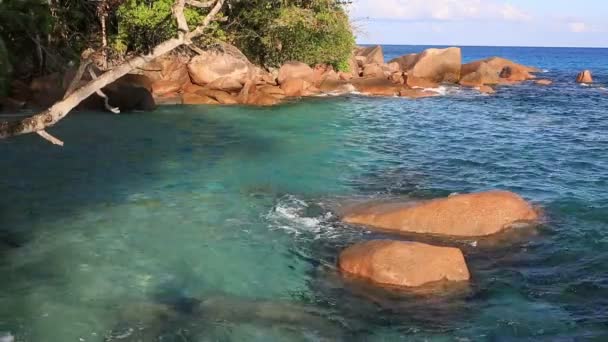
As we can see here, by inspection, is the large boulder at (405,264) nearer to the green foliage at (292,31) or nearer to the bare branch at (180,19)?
the bare branch at (180,19)

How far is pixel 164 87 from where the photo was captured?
27719 millimetres

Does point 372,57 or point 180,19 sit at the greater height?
point 180,19

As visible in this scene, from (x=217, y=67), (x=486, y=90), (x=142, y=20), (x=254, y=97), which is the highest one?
(x=142, y=20)

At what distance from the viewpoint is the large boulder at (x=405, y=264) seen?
813 cm

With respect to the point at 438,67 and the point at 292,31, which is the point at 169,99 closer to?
the point at 292,31

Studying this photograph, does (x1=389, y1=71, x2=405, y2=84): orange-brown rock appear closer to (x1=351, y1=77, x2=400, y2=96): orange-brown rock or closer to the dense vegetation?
(x1=351, y1=77, x2=400, y2=96): orange-brown rock

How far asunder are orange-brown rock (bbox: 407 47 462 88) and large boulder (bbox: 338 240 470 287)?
3310 centimetres

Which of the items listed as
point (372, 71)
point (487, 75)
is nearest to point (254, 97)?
point (372, 71)

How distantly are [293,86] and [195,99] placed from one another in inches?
230

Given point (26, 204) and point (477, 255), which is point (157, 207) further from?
point (477, 255)

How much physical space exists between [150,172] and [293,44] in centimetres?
2007

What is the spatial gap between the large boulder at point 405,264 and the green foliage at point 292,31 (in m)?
22.7

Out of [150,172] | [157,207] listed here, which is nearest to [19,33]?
[150,172]

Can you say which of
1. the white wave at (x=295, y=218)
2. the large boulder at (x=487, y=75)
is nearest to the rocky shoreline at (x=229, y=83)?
the large boulder at (x=487, y=75)
